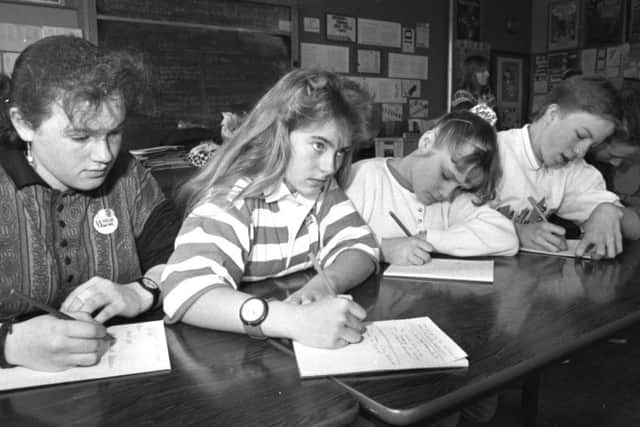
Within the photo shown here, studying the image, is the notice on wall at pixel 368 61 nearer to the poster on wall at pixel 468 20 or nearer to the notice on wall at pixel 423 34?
the notice on wall at pixel 423 34

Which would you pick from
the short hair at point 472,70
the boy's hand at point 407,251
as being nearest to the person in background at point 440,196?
the boy's hand at point 407,251

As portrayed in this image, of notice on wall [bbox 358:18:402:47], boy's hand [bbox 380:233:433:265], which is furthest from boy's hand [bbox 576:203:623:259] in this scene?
notice on wall [bbox 358:18:402:47]

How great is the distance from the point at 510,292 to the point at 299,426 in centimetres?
66

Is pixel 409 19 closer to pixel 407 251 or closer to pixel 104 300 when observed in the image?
pixel 407 251

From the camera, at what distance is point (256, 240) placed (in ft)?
3.63

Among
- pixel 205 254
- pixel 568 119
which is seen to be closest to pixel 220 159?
pixel 205 254

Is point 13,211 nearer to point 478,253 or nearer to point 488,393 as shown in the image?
point 488,393

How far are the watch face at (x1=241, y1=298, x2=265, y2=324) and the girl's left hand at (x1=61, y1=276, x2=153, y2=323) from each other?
0.22 metres

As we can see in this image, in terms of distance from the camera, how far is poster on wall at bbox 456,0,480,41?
4.18 m

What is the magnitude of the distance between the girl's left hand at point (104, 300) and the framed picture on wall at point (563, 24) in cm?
449

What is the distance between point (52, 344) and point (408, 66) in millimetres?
3669

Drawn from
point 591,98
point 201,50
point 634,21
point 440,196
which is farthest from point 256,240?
point 634,21

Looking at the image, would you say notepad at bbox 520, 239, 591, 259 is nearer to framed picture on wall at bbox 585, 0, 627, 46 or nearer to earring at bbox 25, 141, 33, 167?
earring at bbox 25, 141, 33, 167

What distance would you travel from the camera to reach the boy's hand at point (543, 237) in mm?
1447
